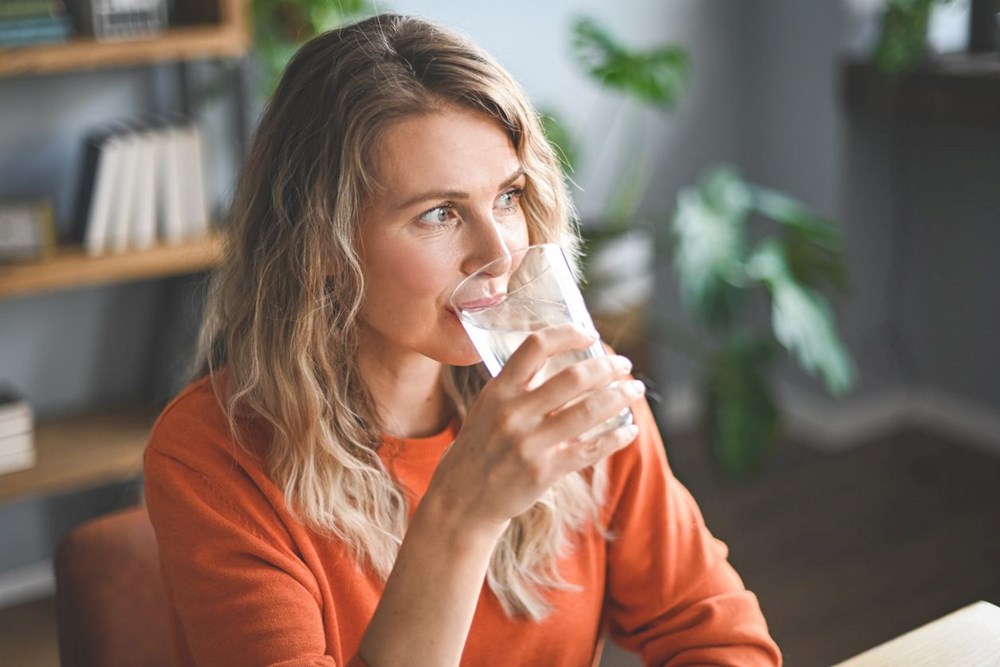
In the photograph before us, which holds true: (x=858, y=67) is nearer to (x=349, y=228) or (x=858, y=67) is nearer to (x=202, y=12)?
(x=202, y=12)

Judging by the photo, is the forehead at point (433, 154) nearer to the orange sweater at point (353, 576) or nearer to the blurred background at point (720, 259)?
the orange sweater at point (353, 576)

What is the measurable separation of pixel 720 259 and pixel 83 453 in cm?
153

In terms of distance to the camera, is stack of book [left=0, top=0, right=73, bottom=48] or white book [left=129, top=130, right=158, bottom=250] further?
white book [left=129, top=130, right=158, bottom=250]

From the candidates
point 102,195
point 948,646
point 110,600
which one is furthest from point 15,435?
point 948,646

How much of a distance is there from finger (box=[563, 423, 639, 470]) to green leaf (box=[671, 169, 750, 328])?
6.30 ft

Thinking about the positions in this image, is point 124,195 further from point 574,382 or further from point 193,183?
point 574,382

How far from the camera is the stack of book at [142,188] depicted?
2.60 metres

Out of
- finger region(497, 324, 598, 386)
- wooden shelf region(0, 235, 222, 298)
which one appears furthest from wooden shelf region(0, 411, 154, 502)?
finger region(497, 324, 598, 386)

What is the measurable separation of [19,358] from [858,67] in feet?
7.64

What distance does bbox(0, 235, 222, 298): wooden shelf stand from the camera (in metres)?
2.45

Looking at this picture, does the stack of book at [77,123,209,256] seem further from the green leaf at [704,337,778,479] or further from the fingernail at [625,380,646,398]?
the fingernail at [625,380,646,398]

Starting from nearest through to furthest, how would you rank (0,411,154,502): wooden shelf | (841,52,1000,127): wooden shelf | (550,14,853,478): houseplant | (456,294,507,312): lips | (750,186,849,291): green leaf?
(456,294,507,312): lips
(0,411,154,502): wooden shelf
(550,14,853,478): houseplant
(750,186,849,291): green leaf
(841,52,1000,127): wooden shelf

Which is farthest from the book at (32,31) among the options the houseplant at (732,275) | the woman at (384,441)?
the woman at (384,441)

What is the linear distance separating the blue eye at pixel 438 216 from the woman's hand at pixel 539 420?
0.81ft
